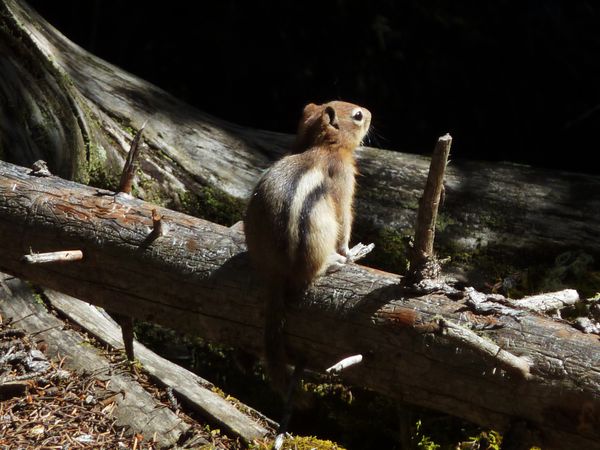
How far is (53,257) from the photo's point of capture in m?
3.49

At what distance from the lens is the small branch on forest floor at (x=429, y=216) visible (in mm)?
2919

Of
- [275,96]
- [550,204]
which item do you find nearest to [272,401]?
[550,204]

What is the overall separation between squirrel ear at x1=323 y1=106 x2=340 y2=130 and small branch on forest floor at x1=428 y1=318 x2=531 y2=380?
6.77 feet

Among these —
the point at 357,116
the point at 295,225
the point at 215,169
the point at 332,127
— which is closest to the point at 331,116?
the point at 332,127

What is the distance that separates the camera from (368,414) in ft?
16.1

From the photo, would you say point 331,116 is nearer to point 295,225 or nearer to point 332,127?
point 332,127

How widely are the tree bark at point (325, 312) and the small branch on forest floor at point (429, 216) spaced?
0.36 ft

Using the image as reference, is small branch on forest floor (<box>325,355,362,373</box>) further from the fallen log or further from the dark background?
the dark background

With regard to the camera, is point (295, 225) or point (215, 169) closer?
point (295, 225)

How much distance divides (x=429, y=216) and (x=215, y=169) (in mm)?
3164

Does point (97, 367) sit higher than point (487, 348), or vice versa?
point (487, 348)

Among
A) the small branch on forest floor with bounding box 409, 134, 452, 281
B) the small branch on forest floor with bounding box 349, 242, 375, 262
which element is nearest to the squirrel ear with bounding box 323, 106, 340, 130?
the small branch on forest floor with bounding box 349, 242, 375, 262

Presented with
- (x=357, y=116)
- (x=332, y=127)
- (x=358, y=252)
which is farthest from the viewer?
(x=357, y=116)

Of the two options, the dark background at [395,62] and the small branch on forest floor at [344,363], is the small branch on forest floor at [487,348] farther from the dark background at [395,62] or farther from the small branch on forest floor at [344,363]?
the dark background at [395,62]
